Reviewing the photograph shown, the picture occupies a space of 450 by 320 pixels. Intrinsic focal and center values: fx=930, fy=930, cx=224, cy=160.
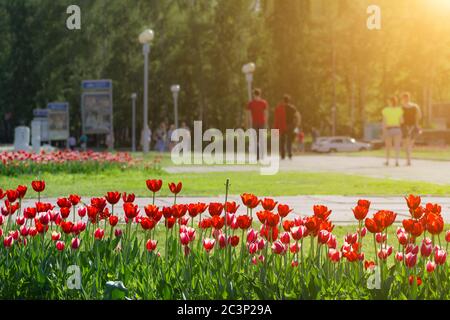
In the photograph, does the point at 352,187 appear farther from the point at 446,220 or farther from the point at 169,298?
the point at 169,298

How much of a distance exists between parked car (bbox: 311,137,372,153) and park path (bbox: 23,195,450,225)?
50.9 meters

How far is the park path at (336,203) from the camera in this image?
10.4 m

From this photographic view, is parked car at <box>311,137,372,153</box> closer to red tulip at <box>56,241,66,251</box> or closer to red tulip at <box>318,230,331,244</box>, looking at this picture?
red tulip at <box>56,241,66,251</box>

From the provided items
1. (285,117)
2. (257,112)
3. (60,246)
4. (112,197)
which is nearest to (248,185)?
(257,112)

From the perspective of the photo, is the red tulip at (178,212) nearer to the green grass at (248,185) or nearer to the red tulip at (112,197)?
the red tulip at (112,197)

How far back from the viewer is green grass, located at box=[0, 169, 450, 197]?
547 inches

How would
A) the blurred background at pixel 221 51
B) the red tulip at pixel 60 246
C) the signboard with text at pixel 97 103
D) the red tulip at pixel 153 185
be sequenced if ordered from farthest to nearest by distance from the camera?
the blurred background at pixel 221 51
the signboard with text at pixel 97 103
the red tulip at pixel 153 185
the red tulip at pixel 60 246

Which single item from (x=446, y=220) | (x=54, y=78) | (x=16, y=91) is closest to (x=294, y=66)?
(x=54, y=78)

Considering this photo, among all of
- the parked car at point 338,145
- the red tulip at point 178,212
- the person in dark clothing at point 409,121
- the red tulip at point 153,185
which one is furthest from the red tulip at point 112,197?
the parked car at point 338,145

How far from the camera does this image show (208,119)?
70.2 metres

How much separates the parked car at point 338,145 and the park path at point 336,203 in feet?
167

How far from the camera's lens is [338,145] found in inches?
2552

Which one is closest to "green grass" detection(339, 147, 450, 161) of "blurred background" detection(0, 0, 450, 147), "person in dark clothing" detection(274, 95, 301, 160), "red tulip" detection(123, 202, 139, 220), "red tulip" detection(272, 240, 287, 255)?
"person in dark clothing" detection(274, 95, 301, 160)

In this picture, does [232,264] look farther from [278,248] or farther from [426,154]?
[426,154]
